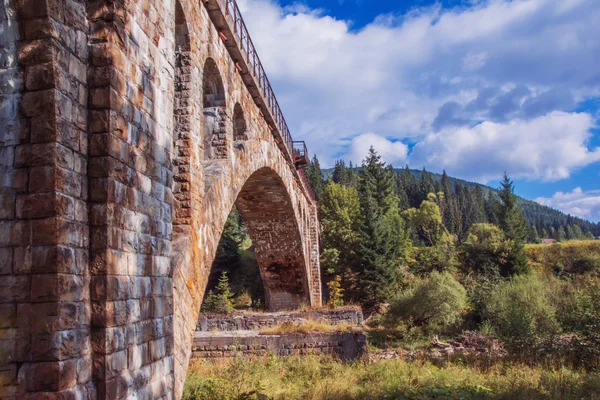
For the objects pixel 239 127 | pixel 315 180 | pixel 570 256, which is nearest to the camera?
pixel 239 127

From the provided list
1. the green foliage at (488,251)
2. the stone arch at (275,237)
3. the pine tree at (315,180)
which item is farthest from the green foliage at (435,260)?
the pine tree at (315,180)

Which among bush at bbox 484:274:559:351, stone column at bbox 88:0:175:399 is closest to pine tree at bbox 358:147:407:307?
bush at bbox 484:274:559:351

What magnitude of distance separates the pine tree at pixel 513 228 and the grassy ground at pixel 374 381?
25440 mm

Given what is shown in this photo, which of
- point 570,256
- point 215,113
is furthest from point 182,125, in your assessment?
point 570,256

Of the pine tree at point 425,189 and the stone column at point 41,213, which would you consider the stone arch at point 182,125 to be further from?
the pine tree at point 425,189

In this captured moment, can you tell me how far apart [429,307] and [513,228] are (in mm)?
18895

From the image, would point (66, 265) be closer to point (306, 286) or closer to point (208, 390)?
point (208, 390)

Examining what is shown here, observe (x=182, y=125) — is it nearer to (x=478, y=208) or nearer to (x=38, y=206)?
(x=38, y=206)

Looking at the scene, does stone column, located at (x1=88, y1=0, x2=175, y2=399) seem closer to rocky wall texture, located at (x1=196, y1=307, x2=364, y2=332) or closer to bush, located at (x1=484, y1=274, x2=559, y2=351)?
bush, located at (x1=484, y1=274, x2=559, y2=351)

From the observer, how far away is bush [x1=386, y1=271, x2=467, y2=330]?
22141mm

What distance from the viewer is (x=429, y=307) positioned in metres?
22.3

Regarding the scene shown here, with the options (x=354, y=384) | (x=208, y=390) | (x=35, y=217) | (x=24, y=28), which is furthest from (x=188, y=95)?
(x=354, y=384)

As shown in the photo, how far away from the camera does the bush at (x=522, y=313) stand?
13641mm

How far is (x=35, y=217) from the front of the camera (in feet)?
10.7
